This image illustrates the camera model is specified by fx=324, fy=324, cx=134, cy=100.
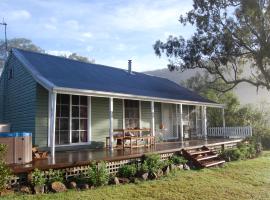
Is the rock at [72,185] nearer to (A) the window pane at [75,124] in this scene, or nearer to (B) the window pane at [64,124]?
(B) the window pane at [64,124]

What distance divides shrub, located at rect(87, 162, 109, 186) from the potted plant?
4.29 feet

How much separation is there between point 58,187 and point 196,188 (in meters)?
3.97

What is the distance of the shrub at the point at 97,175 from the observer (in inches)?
343

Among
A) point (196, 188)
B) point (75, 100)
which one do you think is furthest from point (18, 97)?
point (196, 188)

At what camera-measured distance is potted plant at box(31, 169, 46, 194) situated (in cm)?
778

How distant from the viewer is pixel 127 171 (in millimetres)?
9812

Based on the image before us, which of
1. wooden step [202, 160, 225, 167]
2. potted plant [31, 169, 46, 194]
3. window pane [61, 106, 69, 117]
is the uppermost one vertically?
window pane [61, 106, 69, 117]

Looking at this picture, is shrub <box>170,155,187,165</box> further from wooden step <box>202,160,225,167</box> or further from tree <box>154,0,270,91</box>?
tree <box>154,0,270,91</box>

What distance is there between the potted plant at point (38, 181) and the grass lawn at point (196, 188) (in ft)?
0.98

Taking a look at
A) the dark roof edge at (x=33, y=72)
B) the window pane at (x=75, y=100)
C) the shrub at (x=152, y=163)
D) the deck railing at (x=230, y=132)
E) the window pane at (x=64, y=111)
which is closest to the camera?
the shrub at (x=152, y=163)

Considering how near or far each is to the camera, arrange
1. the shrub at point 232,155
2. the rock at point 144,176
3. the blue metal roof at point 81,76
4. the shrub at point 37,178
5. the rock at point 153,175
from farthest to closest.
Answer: the shrub at point 232,155 < the blue metal roof at point 81,76 < the rock at point 153,175 < the rock at point 144,176 < the shrub at point 37,178

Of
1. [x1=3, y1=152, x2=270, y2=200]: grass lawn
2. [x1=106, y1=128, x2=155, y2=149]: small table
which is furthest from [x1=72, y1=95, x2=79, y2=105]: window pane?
[x1=3, y1=152, x2=270, y2=200]: grass lawn

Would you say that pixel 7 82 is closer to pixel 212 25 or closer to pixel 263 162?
pixel 263 162

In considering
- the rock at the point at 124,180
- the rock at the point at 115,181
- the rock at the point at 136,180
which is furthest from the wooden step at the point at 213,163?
the rock at the point at 115,181
